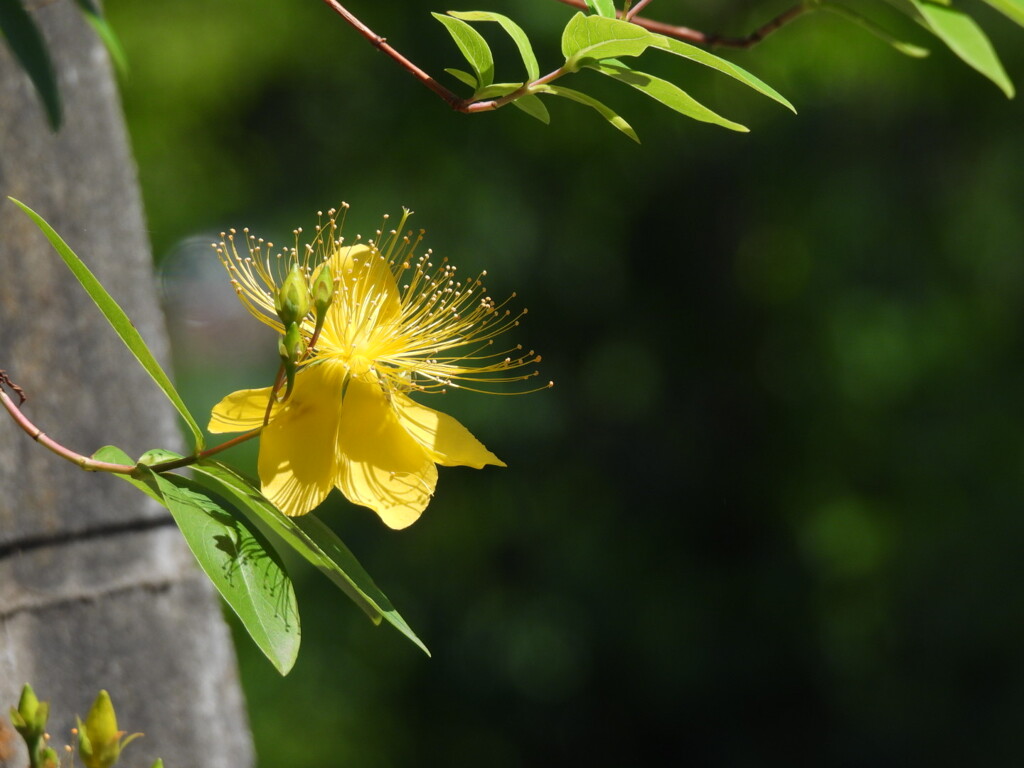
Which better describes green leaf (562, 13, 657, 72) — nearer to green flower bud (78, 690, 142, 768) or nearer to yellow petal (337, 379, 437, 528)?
yellow petal (337, 379, 437, 528)

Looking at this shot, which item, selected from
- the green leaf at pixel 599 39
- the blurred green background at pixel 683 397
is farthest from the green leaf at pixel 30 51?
the blurred green background at pixel 683 397

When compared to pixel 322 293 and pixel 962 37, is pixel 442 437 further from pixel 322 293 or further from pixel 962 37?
pixel 962 37

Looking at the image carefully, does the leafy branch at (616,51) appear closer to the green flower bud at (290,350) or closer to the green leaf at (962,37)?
the green leaf at (962,37)

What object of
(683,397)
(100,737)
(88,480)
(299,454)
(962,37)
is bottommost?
(683,397)

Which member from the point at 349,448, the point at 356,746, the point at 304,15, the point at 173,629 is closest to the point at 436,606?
the point at 356,746

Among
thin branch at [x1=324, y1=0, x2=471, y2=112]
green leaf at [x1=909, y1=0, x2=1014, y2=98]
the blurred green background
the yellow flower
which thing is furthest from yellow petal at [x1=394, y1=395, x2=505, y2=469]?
the blurred green background

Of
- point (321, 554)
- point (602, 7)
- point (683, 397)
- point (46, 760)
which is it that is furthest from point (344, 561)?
point (683, 397)
